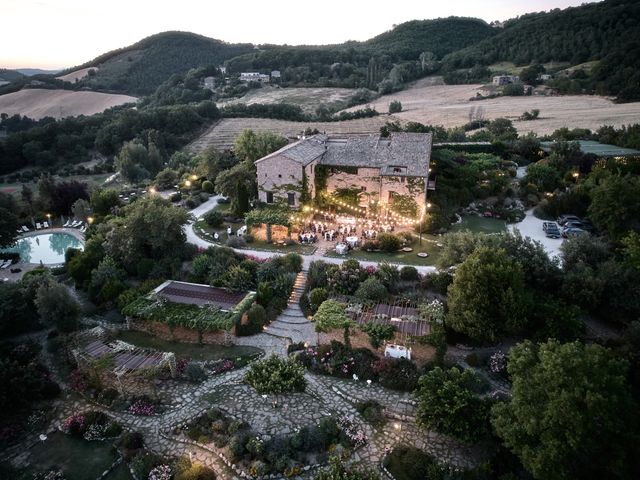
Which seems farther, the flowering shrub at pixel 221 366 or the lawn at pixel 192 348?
the lawn at pixel 192 348

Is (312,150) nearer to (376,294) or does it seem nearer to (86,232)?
(376,294)

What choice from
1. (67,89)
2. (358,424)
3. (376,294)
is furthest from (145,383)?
(67,89)

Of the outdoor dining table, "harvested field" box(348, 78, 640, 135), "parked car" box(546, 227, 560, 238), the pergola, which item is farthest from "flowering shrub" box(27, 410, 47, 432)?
"harvested field" box(348, 78, 640, 135)

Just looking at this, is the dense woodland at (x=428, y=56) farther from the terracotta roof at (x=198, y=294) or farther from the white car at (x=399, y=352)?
the terracotta roof at (x=198, y=294)

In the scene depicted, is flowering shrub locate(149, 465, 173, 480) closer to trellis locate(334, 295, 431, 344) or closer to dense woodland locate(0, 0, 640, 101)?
trellis locate(334, 295, 431, 344)

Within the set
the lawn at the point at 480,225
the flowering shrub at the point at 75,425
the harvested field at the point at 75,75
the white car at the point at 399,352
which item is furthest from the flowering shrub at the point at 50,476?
the harvested field at the point at 75,75
